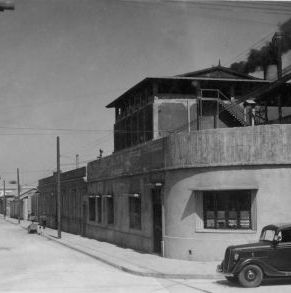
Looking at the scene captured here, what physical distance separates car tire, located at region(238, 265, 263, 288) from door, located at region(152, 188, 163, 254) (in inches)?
339

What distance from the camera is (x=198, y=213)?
20.8 meters

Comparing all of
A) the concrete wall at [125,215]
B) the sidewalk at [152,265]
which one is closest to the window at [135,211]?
the concrete wall at [125,215]

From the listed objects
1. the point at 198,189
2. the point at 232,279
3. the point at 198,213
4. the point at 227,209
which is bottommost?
the point at 232,279

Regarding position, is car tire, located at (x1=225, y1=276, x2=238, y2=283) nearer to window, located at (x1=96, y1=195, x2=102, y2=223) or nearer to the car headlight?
the car headlight

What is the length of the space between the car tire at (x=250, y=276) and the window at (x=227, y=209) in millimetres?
5370

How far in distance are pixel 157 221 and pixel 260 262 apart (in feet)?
30.2

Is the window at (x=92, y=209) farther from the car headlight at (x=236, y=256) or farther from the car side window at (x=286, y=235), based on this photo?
the car side window at (x=286, y=235)

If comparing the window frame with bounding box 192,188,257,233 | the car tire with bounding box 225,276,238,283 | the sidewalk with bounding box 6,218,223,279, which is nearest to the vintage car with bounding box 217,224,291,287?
the car tire with bounding box 225,276,238,283

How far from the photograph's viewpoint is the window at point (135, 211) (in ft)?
86.0

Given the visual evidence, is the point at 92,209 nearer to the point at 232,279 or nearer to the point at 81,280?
the point at 81,280

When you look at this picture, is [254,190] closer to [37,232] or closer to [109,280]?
[109,280]

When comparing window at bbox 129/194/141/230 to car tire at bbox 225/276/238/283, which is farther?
window at bbox 129/194/141/230

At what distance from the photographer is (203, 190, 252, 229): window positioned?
795 inches

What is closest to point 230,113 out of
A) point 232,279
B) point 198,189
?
point 198,189
